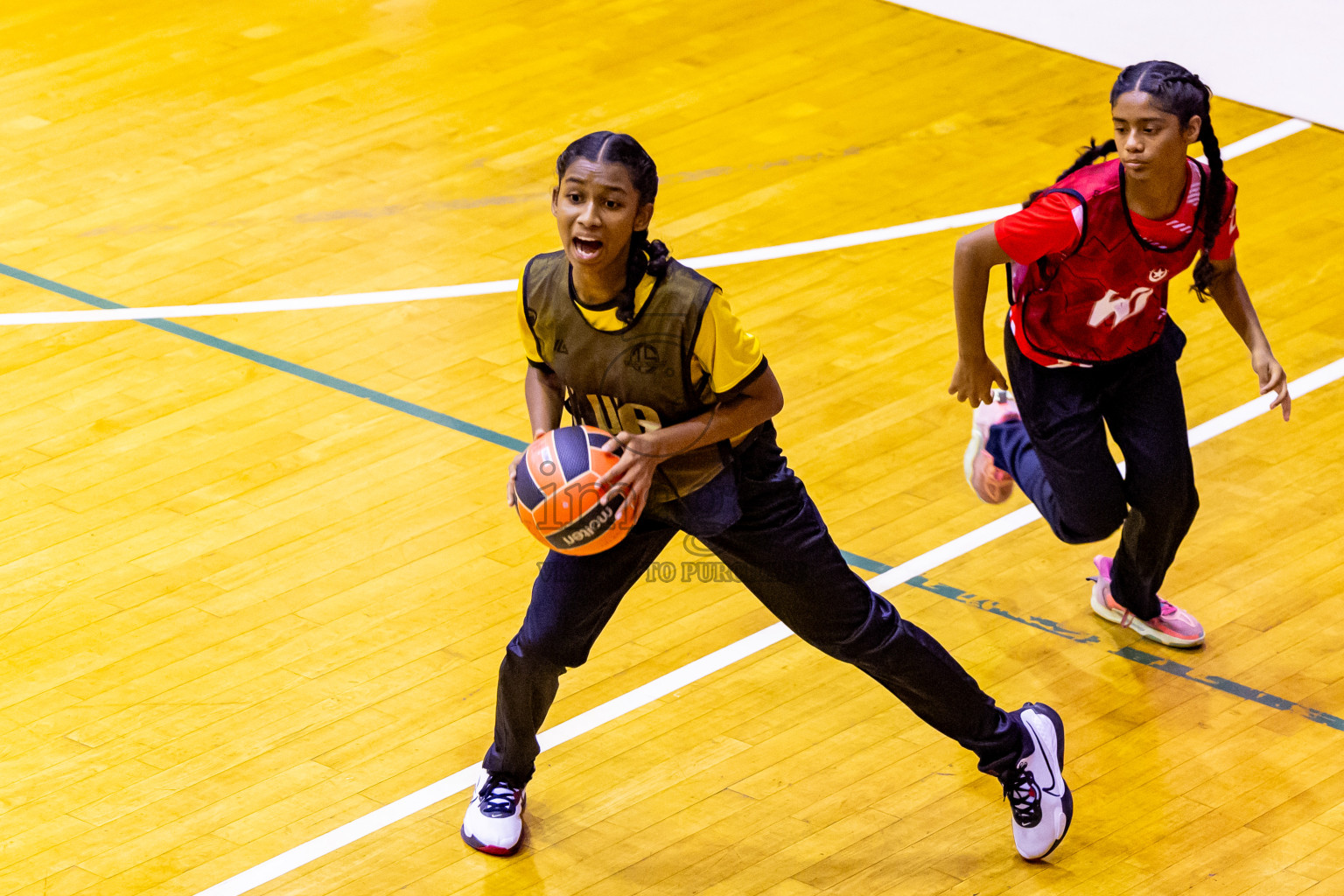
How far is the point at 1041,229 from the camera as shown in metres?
4.61

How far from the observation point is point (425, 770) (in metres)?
4.75

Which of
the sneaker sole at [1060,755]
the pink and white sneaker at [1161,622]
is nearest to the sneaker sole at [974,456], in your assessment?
the pink and white sneaker at [1161,622]

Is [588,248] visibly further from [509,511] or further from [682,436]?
[509,511]

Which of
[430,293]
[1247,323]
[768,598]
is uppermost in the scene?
[1247,323]

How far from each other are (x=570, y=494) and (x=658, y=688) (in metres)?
1.35

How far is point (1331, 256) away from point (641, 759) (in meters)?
4.14

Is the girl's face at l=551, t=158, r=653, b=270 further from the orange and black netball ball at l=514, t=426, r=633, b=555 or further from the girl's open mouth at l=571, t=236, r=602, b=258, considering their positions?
the orange and black netball ball at l=514, t=426, r=633, b=555

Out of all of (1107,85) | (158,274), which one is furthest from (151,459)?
(1107,85)

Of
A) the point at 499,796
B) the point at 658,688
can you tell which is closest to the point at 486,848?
the point at 499,796

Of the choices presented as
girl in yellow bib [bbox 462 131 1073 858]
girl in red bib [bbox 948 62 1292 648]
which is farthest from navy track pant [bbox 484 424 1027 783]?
girl in red bib [bbox 948 62 1292 648]

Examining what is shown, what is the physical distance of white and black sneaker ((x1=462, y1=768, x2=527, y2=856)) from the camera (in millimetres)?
4414

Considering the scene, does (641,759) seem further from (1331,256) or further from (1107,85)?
(1107,85)

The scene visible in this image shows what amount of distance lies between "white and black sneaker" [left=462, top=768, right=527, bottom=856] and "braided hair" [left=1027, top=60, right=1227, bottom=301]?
1.97m

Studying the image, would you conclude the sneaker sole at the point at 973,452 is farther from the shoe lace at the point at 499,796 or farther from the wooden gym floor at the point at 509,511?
the shoe lace at the point at 499,796
